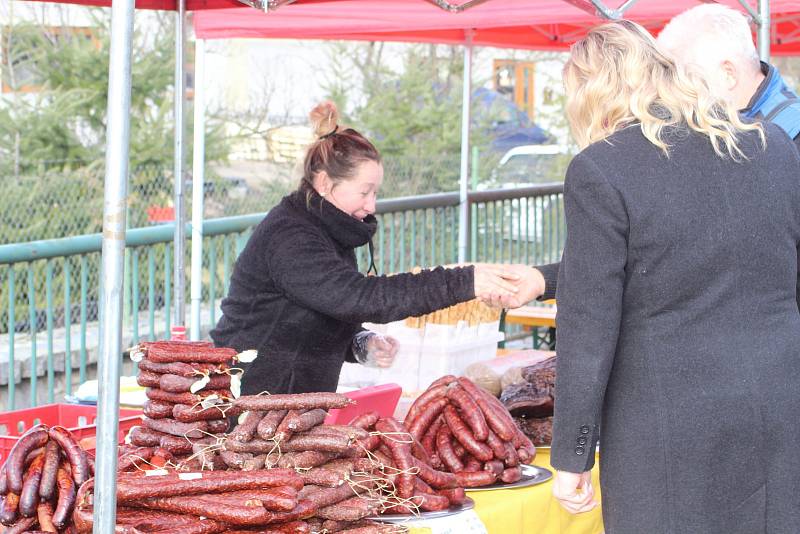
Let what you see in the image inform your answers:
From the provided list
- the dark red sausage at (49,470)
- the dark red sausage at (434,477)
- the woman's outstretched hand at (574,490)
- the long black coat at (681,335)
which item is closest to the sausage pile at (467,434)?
the dark red sausage at (434,477)

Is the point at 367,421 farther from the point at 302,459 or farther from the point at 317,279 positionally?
the point at 317,279

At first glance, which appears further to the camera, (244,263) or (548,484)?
(244,263)

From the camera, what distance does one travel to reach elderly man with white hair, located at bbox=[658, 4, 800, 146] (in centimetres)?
334

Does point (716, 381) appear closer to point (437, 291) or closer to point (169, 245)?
point (437, 291)

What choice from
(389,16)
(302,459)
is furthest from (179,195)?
(302,459)

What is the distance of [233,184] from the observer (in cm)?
1040

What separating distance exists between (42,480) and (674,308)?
1592mm

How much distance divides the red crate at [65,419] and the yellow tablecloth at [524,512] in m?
1.24

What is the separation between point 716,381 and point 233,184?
8370 millimetres

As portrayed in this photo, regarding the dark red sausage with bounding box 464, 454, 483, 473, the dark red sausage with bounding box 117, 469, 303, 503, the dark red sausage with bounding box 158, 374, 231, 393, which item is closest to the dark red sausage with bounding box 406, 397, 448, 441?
the dark red sausage with bounding box 464, 454, 483, 473

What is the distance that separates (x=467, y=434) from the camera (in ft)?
10.7

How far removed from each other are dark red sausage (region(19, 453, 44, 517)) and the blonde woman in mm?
1262

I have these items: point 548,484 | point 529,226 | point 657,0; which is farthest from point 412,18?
point 529,226

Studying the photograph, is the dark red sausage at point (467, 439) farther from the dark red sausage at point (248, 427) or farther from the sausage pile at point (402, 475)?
the dark red sausage at point (248, 427)
